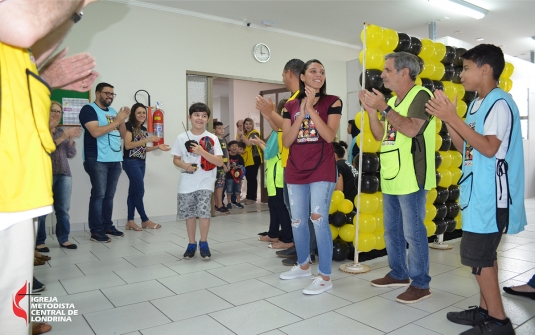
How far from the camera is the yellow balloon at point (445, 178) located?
3.88 metres

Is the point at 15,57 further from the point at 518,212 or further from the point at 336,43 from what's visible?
the point at 336,43

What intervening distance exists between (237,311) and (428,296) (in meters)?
1.27

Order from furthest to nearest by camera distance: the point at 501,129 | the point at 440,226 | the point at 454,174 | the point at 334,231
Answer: the point at 454,174 → the point at 440,226 → the point at 334,231 → the point at 501,129

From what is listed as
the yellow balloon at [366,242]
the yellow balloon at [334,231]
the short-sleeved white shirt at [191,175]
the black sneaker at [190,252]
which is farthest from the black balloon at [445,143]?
the black sneaker at [190,252]

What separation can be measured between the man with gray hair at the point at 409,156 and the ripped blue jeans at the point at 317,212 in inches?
16.4

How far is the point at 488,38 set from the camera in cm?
809

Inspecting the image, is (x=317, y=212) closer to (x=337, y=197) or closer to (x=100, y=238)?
(x=337, y=197)

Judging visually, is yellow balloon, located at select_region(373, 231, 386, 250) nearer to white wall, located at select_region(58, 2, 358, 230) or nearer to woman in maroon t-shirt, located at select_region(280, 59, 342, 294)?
woman in maroon t-shirt, located at select_region(280, 59, 342, 294)

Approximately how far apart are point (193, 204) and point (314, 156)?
4.50ft

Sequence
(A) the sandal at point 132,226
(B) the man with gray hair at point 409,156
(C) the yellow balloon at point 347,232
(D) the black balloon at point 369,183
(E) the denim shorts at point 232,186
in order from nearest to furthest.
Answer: (B) the man with gray hair at point 409,156 → (D) the black balloon at point 369,183 → (C) the yellow balloon at point 347,232 → (A) the sandal at point 132,226 → (E) the denim shorts at point 232,186

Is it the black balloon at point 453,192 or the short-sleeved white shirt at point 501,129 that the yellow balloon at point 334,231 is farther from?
the short-sleeved white shirt at point 501,129

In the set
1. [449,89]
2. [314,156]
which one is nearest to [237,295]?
[314,156]

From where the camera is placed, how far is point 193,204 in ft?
11.7

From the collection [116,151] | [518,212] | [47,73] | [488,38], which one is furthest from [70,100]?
[488,38]
